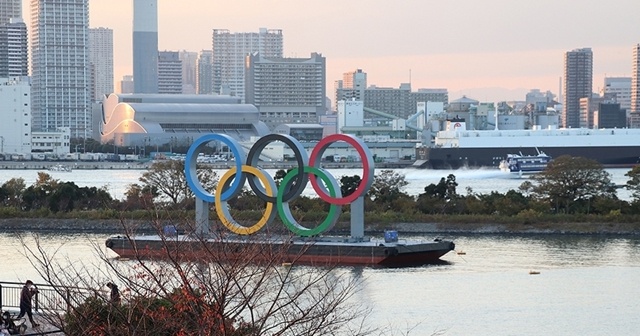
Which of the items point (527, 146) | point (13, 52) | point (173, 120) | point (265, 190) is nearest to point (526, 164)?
point (527, 146)

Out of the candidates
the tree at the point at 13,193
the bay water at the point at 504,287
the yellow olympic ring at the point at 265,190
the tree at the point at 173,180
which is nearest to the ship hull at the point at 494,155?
the tree at the point at 173,180

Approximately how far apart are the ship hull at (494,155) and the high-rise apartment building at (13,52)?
204ft

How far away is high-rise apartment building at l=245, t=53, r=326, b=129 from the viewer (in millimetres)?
132875

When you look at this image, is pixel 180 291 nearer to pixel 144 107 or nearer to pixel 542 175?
pixel 542 175

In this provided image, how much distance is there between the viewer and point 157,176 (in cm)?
3672

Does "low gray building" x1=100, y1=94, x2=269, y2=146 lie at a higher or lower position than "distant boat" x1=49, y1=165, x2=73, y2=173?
higher

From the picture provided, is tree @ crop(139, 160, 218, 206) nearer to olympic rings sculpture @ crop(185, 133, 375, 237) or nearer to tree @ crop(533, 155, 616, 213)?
tree @ crop(533, 155, 616, 213)

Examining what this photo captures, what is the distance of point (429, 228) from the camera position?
1240 inches

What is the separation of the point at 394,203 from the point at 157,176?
22.4ft

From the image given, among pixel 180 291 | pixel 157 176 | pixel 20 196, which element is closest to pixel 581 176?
pixel 157 176

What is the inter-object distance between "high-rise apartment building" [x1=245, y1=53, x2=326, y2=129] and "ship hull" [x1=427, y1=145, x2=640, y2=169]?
56.4m

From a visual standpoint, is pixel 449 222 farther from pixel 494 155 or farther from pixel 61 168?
pixel 61 168

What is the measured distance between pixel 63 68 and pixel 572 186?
9624cm

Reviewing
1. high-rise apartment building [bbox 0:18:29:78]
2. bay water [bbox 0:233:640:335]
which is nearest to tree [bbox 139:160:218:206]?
bay water [bbox 0:233:640:335]
